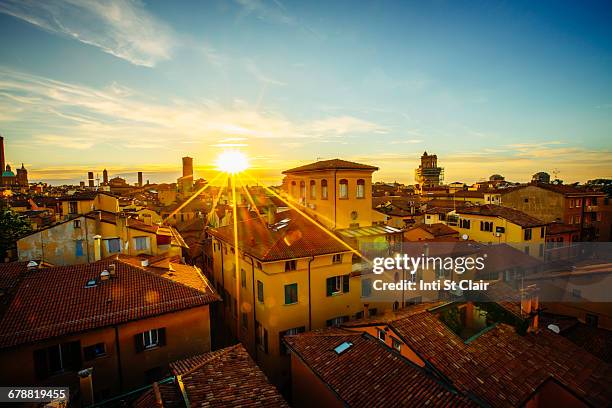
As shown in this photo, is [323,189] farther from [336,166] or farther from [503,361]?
[503,361]

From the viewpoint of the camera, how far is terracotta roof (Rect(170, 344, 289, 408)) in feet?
29.1

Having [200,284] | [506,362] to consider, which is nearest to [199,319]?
[200,284]

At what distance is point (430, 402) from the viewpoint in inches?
342

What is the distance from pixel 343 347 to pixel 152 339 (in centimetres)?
799

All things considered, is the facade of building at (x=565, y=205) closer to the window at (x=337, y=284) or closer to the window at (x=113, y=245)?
the window at (x=337, y=284)

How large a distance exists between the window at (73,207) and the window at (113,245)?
6102mm

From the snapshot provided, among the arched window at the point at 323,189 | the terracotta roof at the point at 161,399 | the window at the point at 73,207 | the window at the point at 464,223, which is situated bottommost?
the terracotta roof at the point at 161,399

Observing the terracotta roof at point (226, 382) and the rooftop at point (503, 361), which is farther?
the rooftop at point (503, 361)

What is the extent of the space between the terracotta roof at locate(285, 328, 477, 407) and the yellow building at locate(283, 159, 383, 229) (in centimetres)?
1142

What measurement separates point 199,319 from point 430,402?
31.8 feet

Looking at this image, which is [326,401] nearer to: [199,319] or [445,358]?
[445,358]

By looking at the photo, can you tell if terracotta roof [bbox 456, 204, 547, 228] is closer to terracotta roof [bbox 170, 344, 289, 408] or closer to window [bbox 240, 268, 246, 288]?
window [bbox 240, 268, 246, 288]

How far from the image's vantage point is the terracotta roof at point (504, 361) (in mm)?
9297

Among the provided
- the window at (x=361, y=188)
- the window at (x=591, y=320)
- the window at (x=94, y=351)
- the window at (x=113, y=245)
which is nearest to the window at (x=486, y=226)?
the window at (x=591, y=320)
